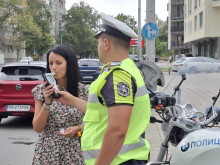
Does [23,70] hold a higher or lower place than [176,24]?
lower

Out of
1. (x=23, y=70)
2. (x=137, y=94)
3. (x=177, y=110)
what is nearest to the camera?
(x=137, y=94)

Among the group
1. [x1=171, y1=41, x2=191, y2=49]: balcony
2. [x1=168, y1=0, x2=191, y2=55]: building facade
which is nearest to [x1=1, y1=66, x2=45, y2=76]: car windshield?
[x1=168, y1=0, x2=191, y2=55]: building facade

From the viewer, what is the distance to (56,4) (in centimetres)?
10994

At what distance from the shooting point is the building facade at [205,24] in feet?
136

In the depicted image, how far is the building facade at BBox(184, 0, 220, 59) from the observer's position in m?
41.6

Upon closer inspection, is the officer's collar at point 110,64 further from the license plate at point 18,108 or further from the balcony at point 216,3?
the balcony at point 216,3

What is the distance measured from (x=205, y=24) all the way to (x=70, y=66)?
40.9 metres

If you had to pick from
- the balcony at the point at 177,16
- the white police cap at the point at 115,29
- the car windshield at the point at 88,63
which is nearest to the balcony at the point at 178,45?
the balcony at the point at 177,16

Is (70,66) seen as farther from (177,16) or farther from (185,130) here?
(177,16)

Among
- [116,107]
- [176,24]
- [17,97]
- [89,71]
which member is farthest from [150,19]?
[176,24]

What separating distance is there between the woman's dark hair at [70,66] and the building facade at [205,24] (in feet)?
131

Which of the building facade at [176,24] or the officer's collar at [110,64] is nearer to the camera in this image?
the officer's collar at [110,64]

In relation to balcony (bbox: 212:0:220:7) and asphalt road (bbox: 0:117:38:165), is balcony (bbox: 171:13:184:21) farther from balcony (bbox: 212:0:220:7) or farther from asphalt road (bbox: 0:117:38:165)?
asphalt road (bbox: 0:117:38:165)

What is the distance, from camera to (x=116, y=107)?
77.2 inches
